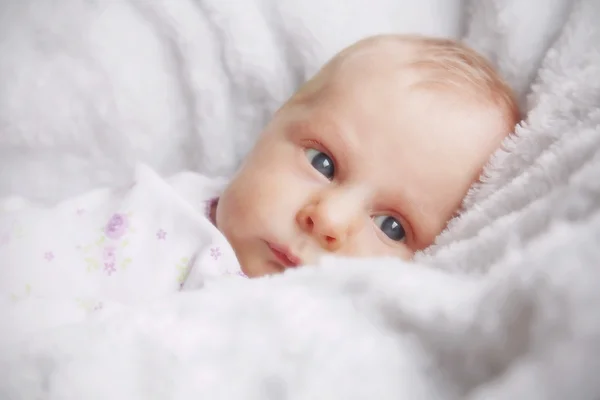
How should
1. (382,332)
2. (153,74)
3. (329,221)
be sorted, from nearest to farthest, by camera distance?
(382,332)
(329,221)
(153,74)

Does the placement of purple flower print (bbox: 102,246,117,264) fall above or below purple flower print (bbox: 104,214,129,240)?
below

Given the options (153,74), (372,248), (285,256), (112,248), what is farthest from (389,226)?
(153,74)

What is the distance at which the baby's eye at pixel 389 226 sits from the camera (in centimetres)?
80

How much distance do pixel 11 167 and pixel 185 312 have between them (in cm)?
67

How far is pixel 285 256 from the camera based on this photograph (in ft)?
2.45

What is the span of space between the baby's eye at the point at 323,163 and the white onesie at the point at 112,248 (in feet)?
0.52

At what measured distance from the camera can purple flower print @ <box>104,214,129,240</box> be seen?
2.63 ft

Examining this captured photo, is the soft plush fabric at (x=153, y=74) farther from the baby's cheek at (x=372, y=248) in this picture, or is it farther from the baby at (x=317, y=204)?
the baby's cheek at (x=372, y=248)

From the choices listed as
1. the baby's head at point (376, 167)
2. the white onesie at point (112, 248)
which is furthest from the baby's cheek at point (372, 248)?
the white onesie at point (112, 248)

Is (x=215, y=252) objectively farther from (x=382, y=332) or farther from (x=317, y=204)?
(x=382, y=332)

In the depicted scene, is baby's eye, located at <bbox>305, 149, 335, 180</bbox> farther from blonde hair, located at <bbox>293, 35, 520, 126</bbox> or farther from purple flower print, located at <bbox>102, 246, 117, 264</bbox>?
purple flower print, located at <bbox>102, 246, 117, 264</bbox>

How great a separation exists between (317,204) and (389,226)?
0.39 ft

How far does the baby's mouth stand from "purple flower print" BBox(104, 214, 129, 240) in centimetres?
21

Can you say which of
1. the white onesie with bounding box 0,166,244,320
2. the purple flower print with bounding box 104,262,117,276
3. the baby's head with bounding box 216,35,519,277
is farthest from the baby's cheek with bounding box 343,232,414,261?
the purple flower print with bounding box 104,262,117,276
